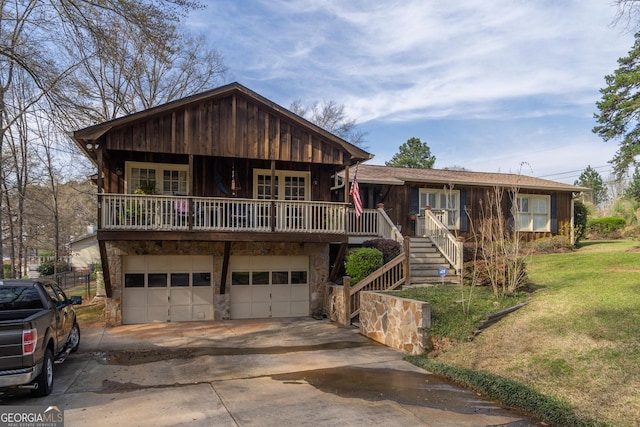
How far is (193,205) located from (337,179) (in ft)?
20.9

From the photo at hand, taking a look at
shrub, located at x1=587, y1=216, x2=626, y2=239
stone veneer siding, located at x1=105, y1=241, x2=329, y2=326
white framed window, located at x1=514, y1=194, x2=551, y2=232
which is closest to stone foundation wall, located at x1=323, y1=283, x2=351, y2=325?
stone veneer siding, located at x1=105, y1=241, x2=329, y2=326

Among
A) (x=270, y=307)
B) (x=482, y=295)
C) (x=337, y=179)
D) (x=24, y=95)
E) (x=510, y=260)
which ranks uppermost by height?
(x=24, y=95)

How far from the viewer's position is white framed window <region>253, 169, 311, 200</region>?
14594mm

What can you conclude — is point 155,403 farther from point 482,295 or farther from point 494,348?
point 482,295

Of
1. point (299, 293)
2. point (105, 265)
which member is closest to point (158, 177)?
point (105, 265)

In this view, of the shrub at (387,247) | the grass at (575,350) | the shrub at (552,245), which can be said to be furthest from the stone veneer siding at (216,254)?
the shrub at (552,245)

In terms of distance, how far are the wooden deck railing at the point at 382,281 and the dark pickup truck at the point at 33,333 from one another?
708 centimetres

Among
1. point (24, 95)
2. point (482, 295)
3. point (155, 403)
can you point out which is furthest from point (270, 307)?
point (24, 95)

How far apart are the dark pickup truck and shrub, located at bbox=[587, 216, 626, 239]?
26.9 m

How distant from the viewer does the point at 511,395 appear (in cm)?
613

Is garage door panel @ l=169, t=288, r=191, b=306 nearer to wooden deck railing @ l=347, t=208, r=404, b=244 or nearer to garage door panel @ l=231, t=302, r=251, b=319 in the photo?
garage door panel @ l=231, t=302, r=251, b=319

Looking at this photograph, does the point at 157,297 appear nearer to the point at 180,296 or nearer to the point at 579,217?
the point at 180,296

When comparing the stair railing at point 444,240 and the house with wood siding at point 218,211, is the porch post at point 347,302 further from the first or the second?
the stair railing at point 444,240

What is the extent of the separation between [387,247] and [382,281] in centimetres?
161
